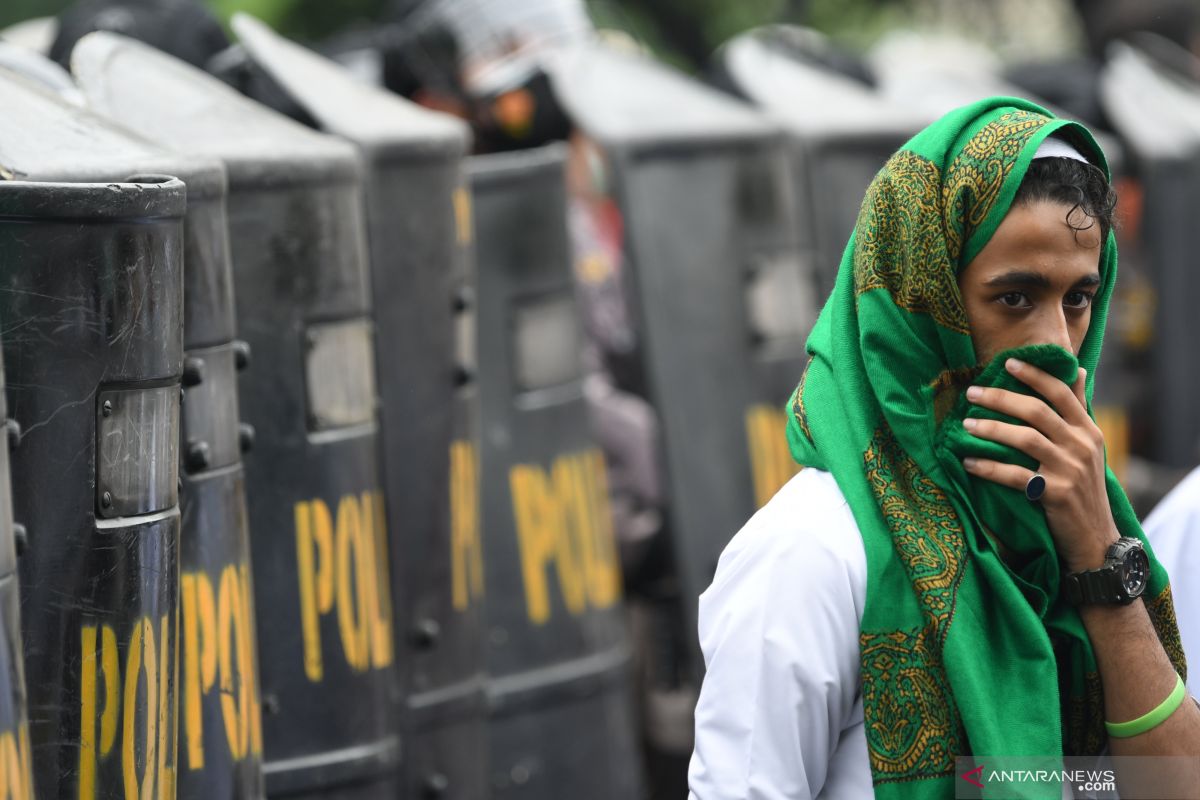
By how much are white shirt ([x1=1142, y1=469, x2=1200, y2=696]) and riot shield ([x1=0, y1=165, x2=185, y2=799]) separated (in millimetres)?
1417

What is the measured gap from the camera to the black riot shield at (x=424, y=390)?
3.45 meters

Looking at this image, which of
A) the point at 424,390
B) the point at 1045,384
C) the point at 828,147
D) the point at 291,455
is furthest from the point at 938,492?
the point at 828,147

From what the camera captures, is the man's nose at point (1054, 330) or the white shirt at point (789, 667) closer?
the white shirt at point (789, 667)

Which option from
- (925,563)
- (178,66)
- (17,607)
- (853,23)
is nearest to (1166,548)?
(925,563)

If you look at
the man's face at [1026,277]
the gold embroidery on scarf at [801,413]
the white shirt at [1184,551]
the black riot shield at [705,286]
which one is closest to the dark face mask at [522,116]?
the black riot shield at [705,286]

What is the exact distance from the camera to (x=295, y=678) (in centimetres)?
315

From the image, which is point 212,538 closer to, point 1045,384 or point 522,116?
point 1045,384

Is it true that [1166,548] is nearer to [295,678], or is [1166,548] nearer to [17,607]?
[295,678]

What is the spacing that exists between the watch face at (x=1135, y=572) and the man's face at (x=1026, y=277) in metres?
0.25

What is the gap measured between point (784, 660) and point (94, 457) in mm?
921

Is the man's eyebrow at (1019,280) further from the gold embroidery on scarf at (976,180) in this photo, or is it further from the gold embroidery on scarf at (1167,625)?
the gold embroidery on scarf at (1167,625)

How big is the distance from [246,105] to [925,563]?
→ 1.71 m

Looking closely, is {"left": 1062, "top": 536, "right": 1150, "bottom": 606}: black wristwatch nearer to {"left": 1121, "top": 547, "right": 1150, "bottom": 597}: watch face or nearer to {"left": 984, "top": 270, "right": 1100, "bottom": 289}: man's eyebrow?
{"left": 1121, "top": 547, "right": 1150, "bottom": 597}: watch face

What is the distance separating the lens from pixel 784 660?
1.92m
